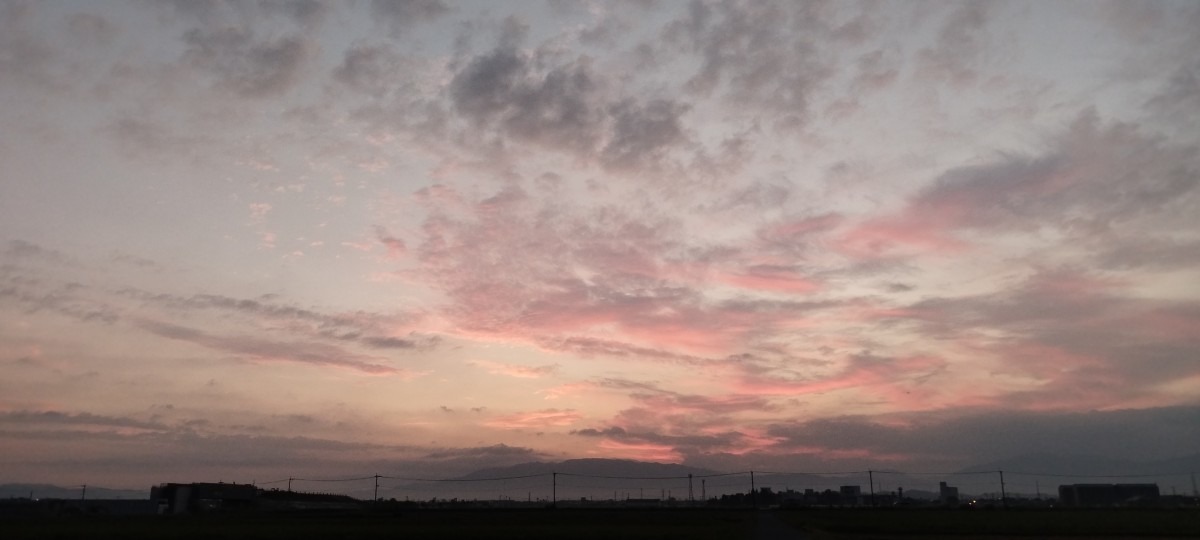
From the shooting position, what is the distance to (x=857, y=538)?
43.3 metres

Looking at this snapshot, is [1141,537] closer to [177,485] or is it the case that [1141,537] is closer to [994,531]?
[994,531]

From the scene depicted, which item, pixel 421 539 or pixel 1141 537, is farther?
pixel 1141 537

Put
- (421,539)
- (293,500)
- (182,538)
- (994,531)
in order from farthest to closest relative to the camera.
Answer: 1. (293,500)
2. (994,531)
3. (182,538)
4. (421,539)

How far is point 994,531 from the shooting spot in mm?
51406

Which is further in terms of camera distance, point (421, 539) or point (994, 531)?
point (994, 531)

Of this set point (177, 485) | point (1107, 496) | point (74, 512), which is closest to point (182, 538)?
point (74, 512)

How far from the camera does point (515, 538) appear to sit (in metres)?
40.2

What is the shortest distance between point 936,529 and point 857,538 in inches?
555

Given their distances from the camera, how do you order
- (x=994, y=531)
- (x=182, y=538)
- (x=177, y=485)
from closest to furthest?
(x=182, y=538) → (x=994, y=531) → (x=177, y=485)

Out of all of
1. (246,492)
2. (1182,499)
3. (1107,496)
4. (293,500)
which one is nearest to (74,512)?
(246,492)

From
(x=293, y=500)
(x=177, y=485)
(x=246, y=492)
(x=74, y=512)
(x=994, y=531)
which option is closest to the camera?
(x=994, y=531)

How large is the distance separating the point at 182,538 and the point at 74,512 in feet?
261

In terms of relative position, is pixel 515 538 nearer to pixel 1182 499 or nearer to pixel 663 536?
pixel 663 536

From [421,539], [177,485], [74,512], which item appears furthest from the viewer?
[177,485]
